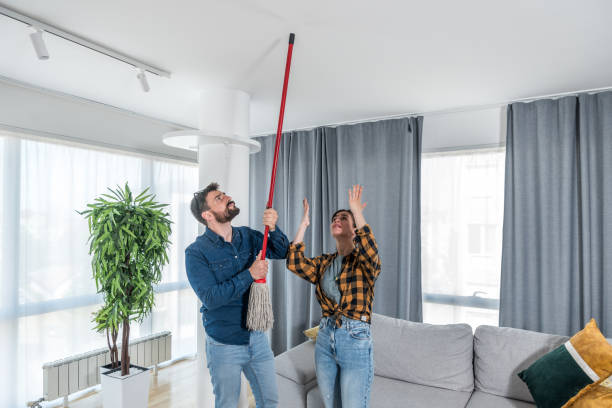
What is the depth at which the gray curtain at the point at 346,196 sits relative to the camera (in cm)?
356

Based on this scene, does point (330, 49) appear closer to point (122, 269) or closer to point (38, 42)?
point (38, 42)

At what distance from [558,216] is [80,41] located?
3266mm

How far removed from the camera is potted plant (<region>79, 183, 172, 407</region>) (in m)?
2.88

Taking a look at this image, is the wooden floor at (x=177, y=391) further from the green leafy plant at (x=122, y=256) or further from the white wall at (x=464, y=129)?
the white wall at (x=464, y=129)

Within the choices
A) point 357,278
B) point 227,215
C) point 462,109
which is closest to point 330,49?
point 227,215

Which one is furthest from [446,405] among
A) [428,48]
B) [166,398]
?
[166,398]

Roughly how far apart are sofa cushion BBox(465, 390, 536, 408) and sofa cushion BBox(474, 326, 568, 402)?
4cm

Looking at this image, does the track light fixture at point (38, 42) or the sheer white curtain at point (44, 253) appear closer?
the track light fixture at point (38, 42)

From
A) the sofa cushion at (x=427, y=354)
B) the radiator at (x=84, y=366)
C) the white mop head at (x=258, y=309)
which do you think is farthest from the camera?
the radiator at (x=84, y=366)

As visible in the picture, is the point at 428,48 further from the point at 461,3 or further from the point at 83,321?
the point at 83,321

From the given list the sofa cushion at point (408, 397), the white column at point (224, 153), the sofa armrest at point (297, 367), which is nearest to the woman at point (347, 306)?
the sofa cushion at point (408, 397)

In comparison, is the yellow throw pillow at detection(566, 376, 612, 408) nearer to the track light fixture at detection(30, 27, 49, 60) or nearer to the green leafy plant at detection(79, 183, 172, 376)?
the green leafy plant at detection(79, 183, 172, 376)

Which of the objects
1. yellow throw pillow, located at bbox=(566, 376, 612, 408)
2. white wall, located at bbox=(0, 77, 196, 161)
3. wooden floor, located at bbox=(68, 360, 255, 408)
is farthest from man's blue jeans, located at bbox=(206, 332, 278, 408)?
white wall, located at bbox=(0, 77, 196, 161)

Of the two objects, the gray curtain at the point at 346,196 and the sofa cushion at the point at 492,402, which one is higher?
the gray curtain at the point at 346,196
